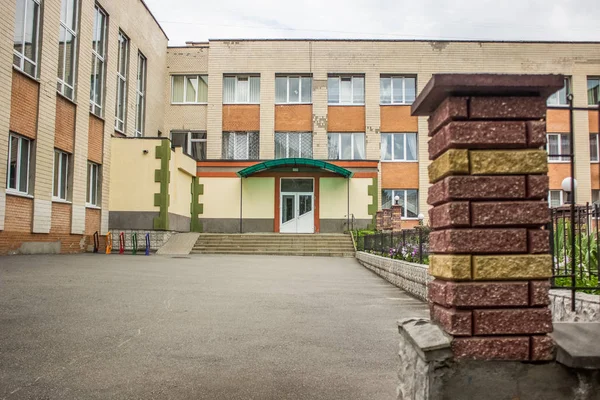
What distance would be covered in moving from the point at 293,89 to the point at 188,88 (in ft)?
19.7

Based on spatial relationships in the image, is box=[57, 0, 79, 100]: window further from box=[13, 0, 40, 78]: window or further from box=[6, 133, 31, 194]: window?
box=[6, 133, 31, 194]: window

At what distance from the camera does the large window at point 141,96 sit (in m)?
25.5

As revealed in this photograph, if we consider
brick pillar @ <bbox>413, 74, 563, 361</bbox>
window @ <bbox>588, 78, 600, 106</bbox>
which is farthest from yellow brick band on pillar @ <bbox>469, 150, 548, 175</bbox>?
window @ <bbox>588, 78, 600, 106</bbox>

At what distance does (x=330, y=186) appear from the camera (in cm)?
2650

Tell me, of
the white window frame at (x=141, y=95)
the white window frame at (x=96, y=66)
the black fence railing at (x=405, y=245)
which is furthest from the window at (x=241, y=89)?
the black fence railing at (x=405, y=245)

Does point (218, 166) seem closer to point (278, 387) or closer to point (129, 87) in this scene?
point (129, 87)

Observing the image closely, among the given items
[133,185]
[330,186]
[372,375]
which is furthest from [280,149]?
[372,375]

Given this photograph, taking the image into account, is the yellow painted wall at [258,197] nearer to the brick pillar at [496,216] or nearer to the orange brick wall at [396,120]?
the orange brick wall at [396,120]

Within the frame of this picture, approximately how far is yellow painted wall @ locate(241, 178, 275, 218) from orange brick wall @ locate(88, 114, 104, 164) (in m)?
7.95

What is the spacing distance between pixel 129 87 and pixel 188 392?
22.0 m

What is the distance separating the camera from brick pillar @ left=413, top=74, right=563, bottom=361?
9.16ft

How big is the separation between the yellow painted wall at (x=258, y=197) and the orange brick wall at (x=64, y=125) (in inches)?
391

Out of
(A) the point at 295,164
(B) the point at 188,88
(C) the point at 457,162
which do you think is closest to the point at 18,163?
(A) the point at 295,164

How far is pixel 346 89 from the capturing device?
2892 cm
